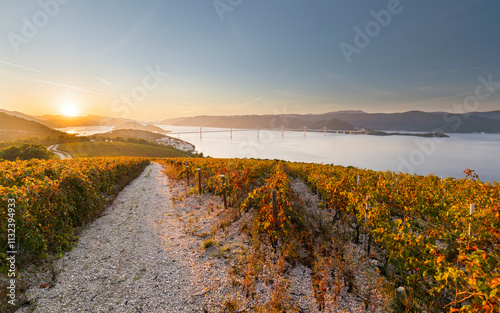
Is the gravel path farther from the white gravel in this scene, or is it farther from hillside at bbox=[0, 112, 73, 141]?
hillside at bbox=[0, 112, 73, 141]

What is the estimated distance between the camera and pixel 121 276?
19.6 feet

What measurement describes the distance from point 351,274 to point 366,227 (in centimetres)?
214

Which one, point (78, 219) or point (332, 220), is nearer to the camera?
point (78, 219)

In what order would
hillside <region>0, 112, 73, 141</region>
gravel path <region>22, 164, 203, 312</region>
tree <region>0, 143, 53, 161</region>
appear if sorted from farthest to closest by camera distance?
hillside <region>0, 112, 73, 141</region> → tree <region>0, 143, 53, 161</region> → gravel path <region>22, 164, 203, 312</region>

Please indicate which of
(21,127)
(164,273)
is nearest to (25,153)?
(164,273)

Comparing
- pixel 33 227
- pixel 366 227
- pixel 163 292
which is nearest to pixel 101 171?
pixel 33 227

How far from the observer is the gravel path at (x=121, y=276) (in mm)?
4914

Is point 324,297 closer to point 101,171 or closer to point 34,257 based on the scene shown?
point 34,257

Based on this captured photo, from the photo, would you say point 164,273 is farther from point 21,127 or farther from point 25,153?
point 21,127

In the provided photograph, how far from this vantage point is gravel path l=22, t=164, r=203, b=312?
4914 millimetres

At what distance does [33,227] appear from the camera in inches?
235

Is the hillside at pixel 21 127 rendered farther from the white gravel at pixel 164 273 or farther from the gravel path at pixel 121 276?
the white gravel at pixel 164 273

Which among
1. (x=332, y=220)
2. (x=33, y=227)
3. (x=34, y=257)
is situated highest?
(x=33, y=227)

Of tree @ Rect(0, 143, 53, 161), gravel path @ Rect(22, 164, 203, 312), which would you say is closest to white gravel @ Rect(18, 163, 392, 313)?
gravel path @ Rect(22, 164, 203, 312)
